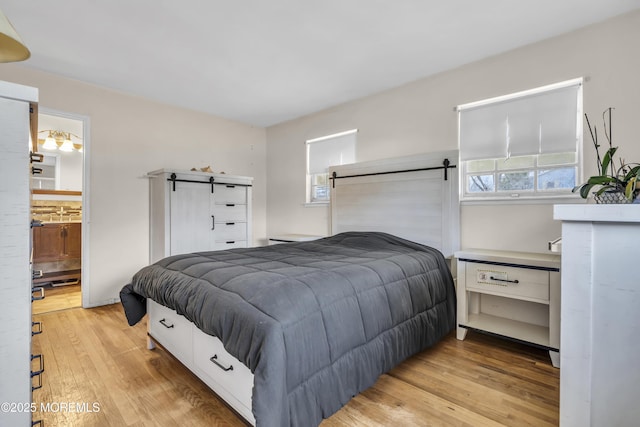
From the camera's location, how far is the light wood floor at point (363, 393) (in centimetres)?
151

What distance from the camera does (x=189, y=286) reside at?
1680 mm

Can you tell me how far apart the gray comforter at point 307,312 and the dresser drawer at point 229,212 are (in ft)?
4.62

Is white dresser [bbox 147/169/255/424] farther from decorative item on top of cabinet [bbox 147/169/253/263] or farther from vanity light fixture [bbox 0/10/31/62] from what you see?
vanity light fixture [bbox 0/10/31/62]

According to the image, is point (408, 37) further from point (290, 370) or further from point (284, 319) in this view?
point (290, 370)

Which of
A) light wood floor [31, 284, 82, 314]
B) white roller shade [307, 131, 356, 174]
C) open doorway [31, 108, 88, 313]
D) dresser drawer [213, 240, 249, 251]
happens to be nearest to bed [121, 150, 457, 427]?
dresser drawer [213, 240, 249, 251]

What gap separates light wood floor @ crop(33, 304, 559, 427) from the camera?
1514mm

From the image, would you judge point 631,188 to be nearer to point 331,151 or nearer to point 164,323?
point 164,323

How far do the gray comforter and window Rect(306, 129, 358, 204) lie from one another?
1788 mm

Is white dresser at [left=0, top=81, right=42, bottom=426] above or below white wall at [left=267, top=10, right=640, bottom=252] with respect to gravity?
below

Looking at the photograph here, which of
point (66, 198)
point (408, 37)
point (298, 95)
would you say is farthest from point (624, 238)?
point (66, 198)

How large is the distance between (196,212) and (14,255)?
2793 mm

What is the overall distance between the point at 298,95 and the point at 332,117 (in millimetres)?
586

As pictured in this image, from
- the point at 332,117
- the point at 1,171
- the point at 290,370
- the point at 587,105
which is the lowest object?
the point at 290,370

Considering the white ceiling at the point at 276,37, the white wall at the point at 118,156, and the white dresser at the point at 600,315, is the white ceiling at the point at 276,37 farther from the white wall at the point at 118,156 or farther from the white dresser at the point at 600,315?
the white dresser at the point at 600,315
